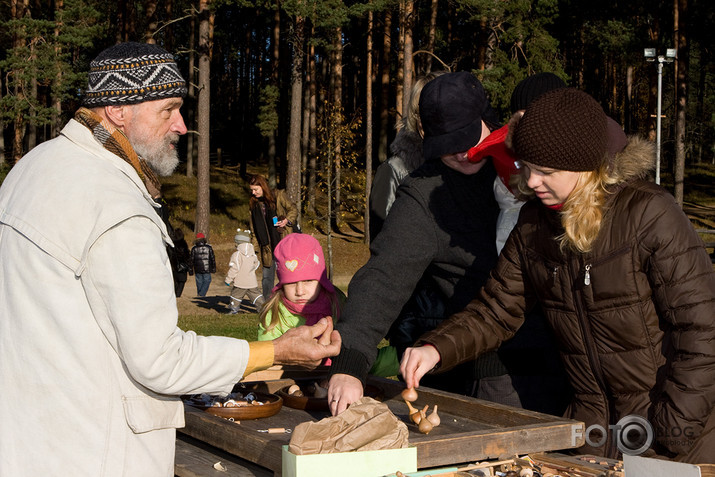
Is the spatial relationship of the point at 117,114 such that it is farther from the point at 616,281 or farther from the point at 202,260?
the point at 202,260

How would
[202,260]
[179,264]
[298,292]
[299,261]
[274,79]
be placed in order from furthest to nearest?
[274,79] → [202,260] → [179,264] → [298,292] → [299,261]

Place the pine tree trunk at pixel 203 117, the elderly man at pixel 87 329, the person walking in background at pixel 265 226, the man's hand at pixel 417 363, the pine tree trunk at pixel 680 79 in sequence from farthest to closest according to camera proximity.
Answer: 1. the pine tree trunk at pixel 680 79
2. the pine tree trunk at pixel 203 117
3. the person walking in background at pixel 265 226
4. the man's hand at pixel 417 363
5. the elderly man at pixel 87 329

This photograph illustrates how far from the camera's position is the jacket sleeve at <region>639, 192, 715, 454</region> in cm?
257

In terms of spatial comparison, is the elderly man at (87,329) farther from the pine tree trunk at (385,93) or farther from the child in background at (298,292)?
the pine tree trunk at (385,93)

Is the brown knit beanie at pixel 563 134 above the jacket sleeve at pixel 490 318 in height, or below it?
above

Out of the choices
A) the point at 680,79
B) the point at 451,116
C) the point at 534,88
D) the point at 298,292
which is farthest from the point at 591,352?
the point at 680,79

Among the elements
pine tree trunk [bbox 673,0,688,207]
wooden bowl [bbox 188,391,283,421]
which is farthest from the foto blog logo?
pine tree trunk [bbox 673,0,688,207]

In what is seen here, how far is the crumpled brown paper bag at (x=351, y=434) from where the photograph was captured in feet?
6.99

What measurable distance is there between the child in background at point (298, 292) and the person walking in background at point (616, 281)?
184cm

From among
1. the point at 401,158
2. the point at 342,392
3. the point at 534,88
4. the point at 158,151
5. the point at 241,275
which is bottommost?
the point at 241,275

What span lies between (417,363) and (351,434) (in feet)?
2.65

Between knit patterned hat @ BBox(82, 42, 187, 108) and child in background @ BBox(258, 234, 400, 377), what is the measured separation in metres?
2.06

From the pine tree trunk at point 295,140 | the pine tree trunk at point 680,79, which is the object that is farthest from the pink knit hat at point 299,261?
the pine tree trunk at point 680,79

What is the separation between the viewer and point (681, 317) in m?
Answer: 2.60
